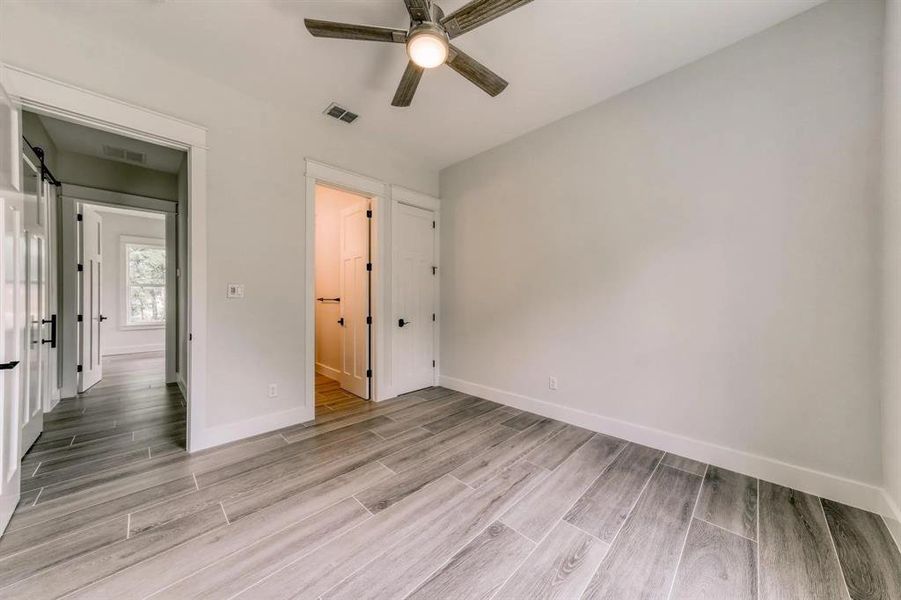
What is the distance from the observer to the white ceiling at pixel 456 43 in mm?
2016

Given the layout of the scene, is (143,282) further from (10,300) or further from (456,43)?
(456,43)

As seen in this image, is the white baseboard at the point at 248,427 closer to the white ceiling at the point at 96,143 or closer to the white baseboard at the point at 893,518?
the white ceiling at the point at 96,143

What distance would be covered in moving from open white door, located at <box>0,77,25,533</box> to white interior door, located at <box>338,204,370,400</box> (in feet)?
8.07

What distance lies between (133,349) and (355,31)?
340 inches

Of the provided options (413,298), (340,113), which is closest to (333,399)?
(413,298)

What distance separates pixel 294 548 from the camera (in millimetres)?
1561

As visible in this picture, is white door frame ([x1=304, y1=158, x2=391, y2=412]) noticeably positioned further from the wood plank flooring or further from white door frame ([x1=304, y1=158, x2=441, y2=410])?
the wood plank flooring

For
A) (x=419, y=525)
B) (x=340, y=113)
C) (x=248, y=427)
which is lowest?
(x=419, y=525)

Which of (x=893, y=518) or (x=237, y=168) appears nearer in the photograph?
(x=893, y=518)

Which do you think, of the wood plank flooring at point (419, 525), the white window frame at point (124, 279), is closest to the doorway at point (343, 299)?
the wood plank flooring at point (419, 525)

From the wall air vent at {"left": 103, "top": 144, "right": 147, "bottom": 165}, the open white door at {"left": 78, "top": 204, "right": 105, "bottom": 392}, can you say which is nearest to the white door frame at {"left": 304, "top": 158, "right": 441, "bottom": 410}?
the wall air vent at {"left": 103, "top": 144, "right": 147, "bottom": 165}

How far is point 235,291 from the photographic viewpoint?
2.72m

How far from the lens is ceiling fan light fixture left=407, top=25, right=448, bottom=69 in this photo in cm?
176

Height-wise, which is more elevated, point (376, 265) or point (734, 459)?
point (376, 265)
